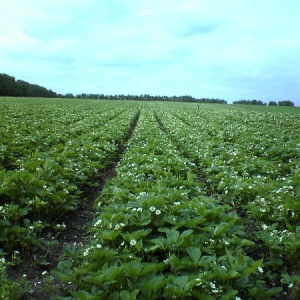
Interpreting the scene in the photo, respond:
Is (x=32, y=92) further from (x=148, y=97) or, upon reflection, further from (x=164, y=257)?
(x=164, y=257)

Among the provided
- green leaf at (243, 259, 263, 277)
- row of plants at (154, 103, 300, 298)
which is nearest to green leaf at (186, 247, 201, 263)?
green leaf at (243, 259, 263, 277)

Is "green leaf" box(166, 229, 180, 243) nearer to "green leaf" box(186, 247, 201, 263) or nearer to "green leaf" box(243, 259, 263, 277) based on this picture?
"green leaf" box(186, 247, 201, 263)

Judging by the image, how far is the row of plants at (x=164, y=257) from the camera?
10.5 feet

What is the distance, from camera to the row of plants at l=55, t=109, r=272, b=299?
3201 mm

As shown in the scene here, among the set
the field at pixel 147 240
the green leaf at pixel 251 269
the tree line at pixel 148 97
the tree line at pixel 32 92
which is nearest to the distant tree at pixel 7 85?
the tree line at pixel 32 92

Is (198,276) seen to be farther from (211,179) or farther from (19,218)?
(211,179)

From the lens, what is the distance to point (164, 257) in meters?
4.22

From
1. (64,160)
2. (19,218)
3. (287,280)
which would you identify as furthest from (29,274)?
(64,160)

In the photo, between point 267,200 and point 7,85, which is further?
point 7,85

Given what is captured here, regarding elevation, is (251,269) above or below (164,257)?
above

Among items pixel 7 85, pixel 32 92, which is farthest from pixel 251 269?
pixel 32 92

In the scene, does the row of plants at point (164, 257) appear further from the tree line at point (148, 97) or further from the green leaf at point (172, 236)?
the tree line at point (148, 97)

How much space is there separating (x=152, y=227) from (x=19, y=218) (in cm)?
230

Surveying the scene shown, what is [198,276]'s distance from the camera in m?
3.31
